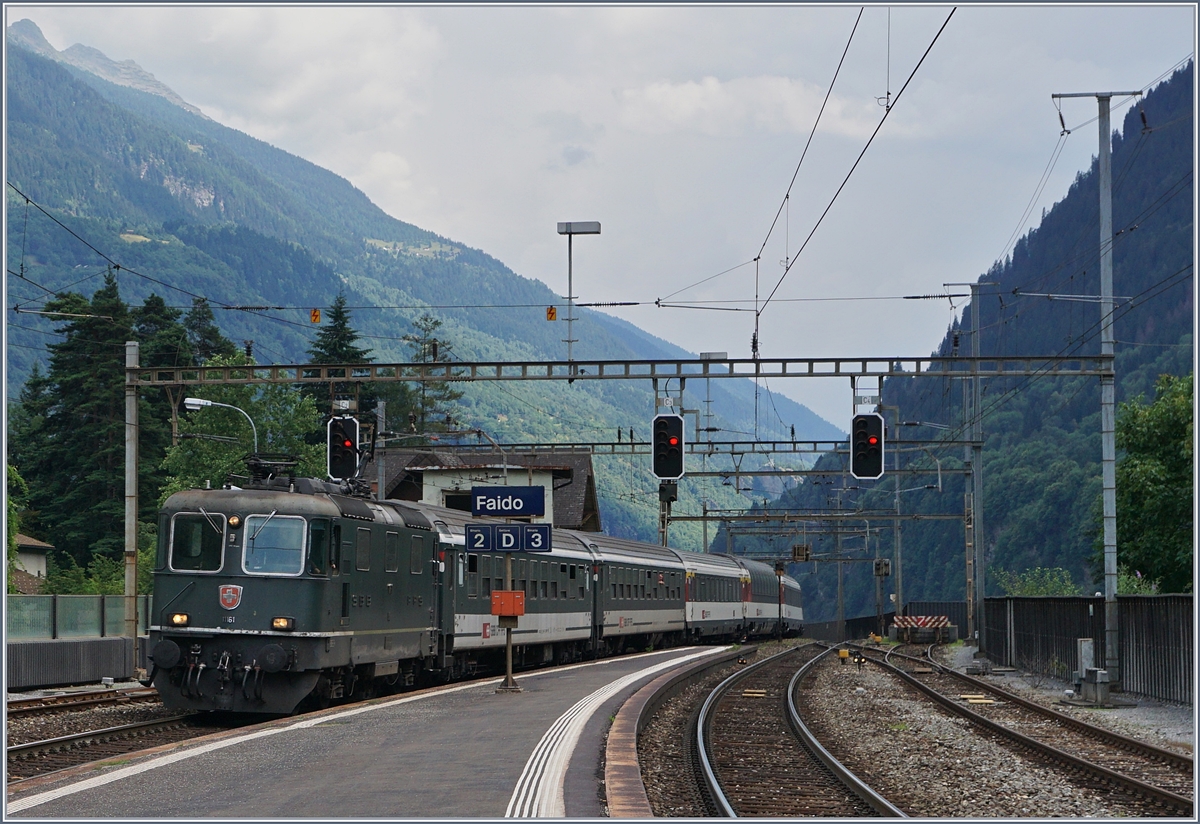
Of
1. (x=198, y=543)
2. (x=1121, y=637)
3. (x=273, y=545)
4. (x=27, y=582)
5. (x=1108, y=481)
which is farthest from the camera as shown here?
(x=27, y=582)

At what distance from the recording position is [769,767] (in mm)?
15609

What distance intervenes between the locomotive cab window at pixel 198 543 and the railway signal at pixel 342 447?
23.9ft

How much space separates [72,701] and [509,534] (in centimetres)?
736

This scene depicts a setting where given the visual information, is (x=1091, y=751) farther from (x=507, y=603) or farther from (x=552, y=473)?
(x=552, y=473)

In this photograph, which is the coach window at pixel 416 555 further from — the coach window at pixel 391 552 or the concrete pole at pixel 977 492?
the concrete pole at pixel 977 492

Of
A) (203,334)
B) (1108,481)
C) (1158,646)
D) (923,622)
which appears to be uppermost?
(203,334)

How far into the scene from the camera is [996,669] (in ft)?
117

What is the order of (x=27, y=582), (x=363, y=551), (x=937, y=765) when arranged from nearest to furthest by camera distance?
(x=937, y=765) → (x=363, y=551) → (x=27, y=582)

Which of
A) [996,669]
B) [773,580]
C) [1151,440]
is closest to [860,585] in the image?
[773,580]

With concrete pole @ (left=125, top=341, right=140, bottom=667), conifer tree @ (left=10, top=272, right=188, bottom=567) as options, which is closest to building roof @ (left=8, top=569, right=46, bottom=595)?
conifer tree @ (left=10, top=272, right=188, bottom=567)

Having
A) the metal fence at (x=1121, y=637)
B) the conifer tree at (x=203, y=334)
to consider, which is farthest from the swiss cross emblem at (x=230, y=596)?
the conifer tree at (x=203, y=334)

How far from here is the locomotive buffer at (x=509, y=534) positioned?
23.6 meters

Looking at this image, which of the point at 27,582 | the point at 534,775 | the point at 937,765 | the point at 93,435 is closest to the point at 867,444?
the point at 937,765

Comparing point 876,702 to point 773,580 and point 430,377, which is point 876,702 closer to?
point 430,377
